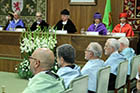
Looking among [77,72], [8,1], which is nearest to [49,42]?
[77,72]

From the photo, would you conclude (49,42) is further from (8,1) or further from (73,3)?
(8,1)

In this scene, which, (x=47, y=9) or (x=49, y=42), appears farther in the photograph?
(x=47, y=9)

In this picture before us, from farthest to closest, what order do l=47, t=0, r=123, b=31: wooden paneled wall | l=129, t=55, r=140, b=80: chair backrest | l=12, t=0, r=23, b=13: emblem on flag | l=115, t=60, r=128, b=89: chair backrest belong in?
l=12, t=0, r=23, b=13: emblem on flag, l=47, t=0, r=123, b=31: wooden paneled wall, l=129, t=55, r=140, b=80: chair backrest, l=115, t=60, r=128, b=89: chair backrest

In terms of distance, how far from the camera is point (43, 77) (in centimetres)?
268

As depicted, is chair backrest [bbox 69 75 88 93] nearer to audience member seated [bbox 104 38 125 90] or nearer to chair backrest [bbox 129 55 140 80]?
audience member seated [bbox 104 38 125 90]

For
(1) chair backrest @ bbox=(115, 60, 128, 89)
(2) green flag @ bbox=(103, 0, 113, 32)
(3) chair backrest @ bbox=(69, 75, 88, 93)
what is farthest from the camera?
(2) green flag @ bbox=(103, 0, 113, 32)

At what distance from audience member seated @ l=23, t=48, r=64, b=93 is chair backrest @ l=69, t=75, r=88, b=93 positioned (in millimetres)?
294

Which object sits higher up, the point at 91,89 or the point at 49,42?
the point at 49,42

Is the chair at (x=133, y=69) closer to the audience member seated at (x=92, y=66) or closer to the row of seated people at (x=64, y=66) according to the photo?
the row of seated people at (x=64, y=66)

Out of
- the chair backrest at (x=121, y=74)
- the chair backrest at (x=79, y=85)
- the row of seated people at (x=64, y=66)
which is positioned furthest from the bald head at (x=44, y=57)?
the chair backrest at (x=121, y=74)

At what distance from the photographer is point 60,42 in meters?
7.47

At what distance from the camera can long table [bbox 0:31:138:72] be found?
7195mm

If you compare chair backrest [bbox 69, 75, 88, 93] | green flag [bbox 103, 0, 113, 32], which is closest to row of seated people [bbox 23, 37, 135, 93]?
chair backrest [bbox 69, 75, 88, 93]

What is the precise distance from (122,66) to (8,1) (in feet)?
26.1
